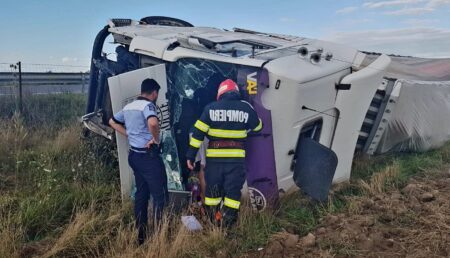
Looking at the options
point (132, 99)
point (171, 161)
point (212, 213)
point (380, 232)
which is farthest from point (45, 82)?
point (380, 232)

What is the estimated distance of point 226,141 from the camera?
13.5 feet

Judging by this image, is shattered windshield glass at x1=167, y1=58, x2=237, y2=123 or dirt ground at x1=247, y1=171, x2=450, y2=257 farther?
shattered windshield glass at x1=167, y1=58, x2=237, y2=123

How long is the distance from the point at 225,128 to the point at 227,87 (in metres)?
0.38

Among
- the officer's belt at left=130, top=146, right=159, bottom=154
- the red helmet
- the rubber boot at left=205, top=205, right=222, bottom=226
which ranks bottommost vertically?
the rubber boot at left=205, top=205, right=222, bottom=226

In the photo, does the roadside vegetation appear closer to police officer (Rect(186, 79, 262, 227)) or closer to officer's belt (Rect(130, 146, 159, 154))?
police officer (Rect(186, 79, 262, 227))

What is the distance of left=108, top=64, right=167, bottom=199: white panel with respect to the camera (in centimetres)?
421

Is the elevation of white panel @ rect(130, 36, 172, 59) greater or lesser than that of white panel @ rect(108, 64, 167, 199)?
greater

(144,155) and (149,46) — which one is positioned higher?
(149,46)

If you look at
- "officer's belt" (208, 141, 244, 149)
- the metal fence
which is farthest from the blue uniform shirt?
the metal fence

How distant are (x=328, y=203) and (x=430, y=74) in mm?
4393

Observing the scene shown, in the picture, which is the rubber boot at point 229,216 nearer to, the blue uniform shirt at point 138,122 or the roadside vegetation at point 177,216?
the roadside vegetation at point 177,216

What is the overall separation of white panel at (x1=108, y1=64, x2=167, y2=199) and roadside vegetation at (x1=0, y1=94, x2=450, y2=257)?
28 cm

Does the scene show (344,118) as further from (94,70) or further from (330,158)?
(94,70)

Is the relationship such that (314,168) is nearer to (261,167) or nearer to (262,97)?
(261,167)
